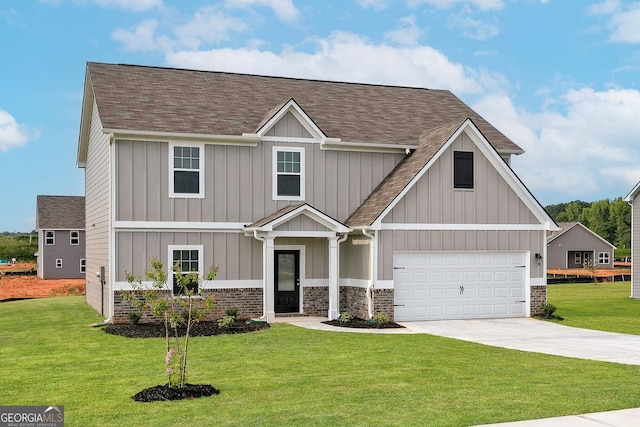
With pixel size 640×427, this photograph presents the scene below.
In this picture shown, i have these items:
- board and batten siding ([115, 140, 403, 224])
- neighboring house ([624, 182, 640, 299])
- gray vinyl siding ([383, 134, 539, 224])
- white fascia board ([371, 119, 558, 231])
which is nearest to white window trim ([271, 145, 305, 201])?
board and batten siding ([115, 140, 403, 224])

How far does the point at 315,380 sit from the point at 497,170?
1237 centimetres

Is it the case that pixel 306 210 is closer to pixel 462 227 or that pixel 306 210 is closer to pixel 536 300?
pixel 462 227

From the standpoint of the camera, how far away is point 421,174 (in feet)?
70.8

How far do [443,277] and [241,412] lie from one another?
13.2 meters

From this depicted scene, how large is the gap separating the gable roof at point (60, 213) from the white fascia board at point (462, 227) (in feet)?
133

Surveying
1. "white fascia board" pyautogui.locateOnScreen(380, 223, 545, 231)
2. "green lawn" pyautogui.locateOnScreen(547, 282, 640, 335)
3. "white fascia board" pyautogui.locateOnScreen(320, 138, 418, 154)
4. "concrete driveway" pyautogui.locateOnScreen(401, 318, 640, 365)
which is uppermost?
"white fascia board" pyautogui.locateOnScreen(320, 138, 418, 154)

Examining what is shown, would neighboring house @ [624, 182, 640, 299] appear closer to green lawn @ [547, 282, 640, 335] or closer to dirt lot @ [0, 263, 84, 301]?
green lawn @ [547, 282, 640, 335]

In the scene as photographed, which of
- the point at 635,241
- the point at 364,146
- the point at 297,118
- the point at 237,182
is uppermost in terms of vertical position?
the point at 297,118

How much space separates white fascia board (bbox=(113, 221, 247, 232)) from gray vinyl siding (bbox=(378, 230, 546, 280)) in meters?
4.57

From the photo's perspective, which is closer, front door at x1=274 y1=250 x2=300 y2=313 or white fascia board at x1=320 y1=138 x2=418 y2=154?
front door at x1=274 y1=250 x2=300 y2=313

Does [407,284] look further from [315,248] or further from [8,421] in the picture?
[8,421]

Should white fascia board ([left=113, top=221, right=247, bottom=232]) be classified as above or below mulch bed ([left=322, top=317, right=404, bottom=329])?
above

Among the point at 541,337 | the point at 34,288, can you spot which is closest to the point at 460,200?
the point at 541,337

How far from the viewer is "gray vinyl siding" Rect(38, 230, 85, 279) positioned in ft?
185
